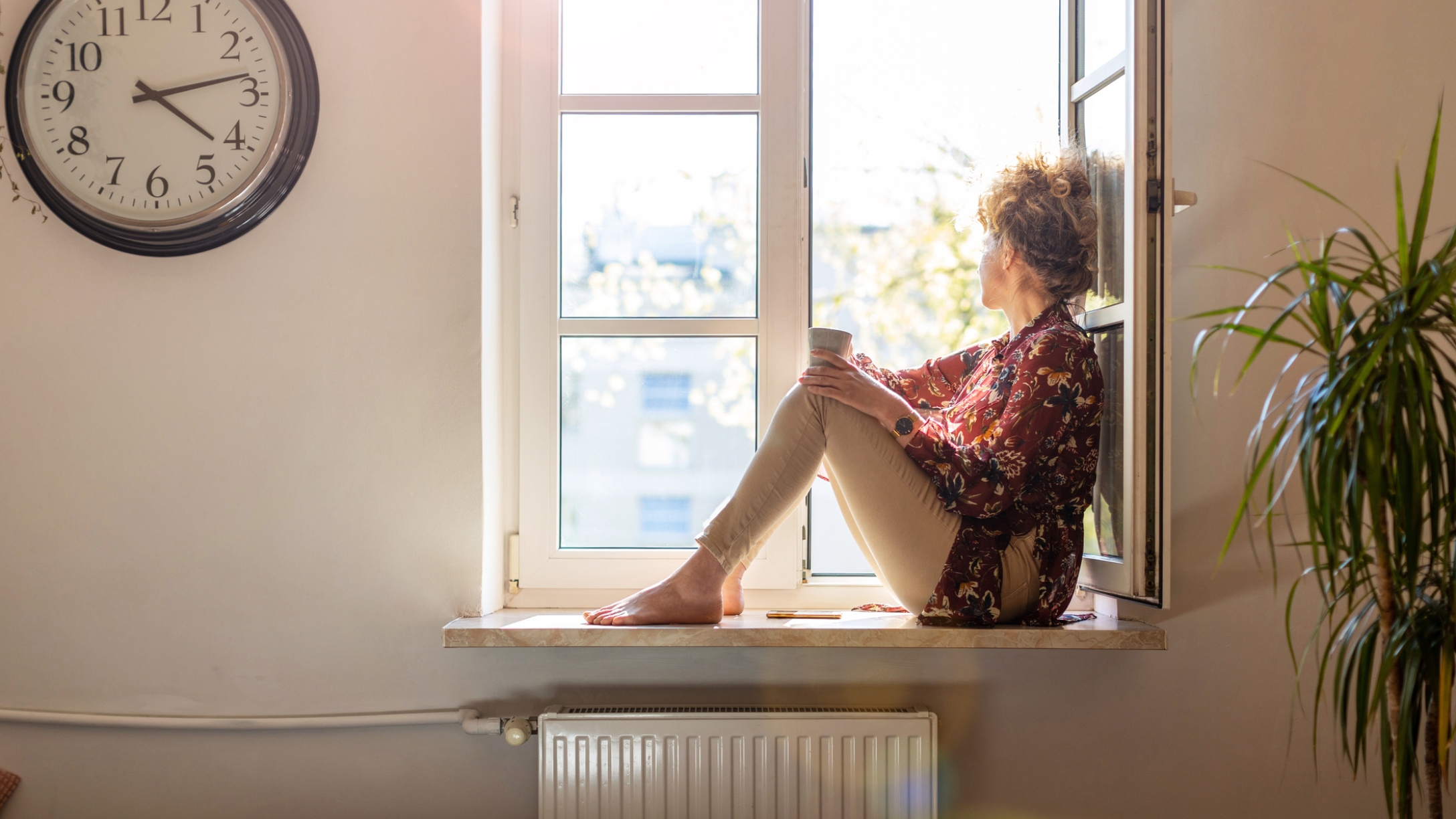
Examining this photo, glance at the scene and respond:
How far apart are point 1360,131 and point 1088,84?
51cm

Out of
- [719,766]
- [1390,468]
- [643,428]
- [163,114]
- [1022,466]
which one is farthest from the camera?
[643,428]

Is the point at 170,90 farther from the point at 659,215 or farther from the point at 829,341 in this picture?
the point at 829,341

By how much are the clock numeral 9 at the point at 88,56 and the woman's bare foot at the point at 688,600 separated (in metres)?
1.43

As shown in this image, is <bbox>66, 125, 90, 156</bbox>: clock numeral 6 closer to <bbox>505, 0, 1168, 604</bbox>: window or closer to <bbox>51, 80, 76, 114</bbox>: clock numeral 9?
<bbox>51, 80, 76, 114</bbox>: clock numeral 9

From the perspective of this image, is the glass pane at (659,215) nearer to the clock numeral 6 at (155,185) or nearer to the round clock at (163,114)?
the round clock at (163,114)

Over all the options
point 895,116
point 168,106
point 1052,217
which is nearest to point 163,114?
point 168,106

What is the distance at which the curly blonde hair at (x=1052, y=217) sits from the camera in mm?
1608

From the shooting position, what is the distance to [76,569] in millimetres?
1704

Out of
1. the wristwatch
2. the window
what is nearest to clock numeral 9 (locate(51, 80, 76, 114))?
the window

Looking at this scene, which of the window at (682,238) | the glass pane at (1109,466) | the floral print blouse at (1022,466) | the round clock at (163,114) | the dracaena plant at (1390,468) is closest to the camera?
the dracaena plant at (1390,468)

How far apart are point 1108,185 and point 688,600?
1.08 meters

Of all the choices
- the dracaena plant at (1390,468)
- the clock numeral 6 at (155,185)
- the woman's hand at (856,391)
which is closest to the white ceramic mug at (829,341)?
the woman's hand at (856,391)

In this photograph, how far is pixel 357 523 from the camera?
171 cm

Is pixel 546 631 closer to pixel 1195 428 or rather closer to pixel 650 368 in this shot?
pixel 650 368
